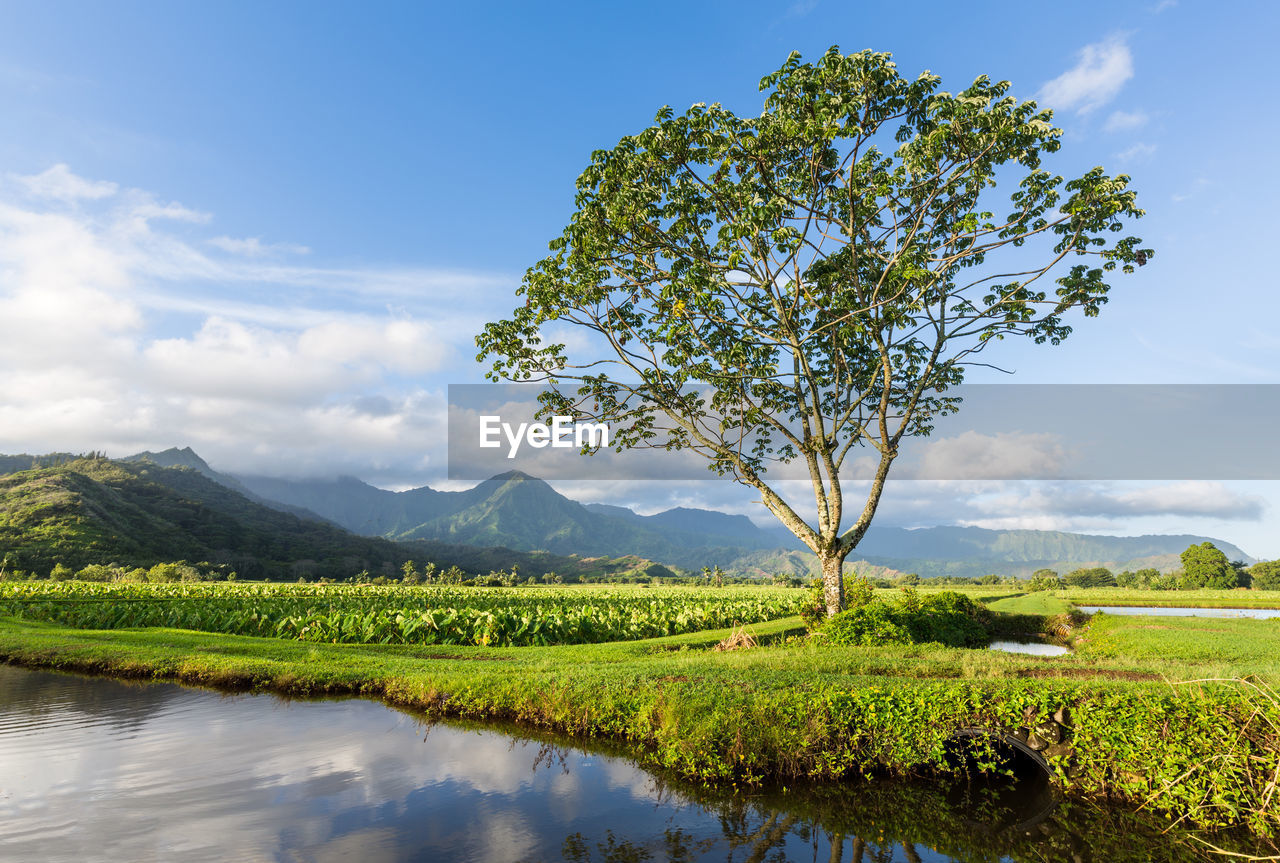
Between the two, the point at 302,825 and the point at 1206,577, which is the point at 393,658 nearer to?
the point at 302,825

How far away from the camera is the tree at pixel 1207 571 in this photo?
88.3 meters

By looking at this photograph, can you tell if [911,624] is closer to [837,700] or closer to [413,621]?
[837,700]

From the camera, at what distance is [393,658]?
1755 cm

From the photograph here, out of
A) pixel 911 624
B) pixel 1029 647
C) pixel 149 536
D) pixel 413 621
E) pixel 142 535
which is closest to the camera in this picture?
pixel 911 624

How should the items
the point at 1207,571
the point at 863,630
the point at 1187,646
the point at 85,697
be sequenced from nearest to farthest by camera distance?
the point at 85,697 < the point at 1187,646 < the point at 863,630 < the point at 1207,571

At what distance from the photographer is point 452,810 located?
314 inches

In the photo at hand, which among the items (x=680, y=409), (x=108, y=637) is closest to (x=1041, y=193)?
(x=680, y=409)

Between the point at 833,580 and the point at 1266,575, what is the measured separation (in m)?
126

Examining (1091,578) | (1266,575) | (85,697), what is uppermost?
(85,697)

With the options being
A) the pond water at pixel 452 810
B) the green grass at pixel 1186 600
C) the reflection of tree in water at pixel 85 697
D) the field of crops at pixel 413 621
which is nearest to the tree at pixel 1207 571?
the green grass at pixel 1186 600

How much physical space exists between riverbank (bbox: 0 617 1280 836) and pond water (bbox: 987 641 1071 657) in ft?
23.2

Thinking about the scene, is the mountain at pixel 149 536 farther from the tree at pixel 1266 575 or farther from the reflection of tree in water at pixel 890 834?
the tree at pixel 1266 575

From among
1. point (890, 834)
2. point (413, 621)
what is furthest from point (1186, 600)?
point (890, 834)

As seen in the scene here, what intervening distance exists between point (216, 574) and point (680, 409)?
10768cm
